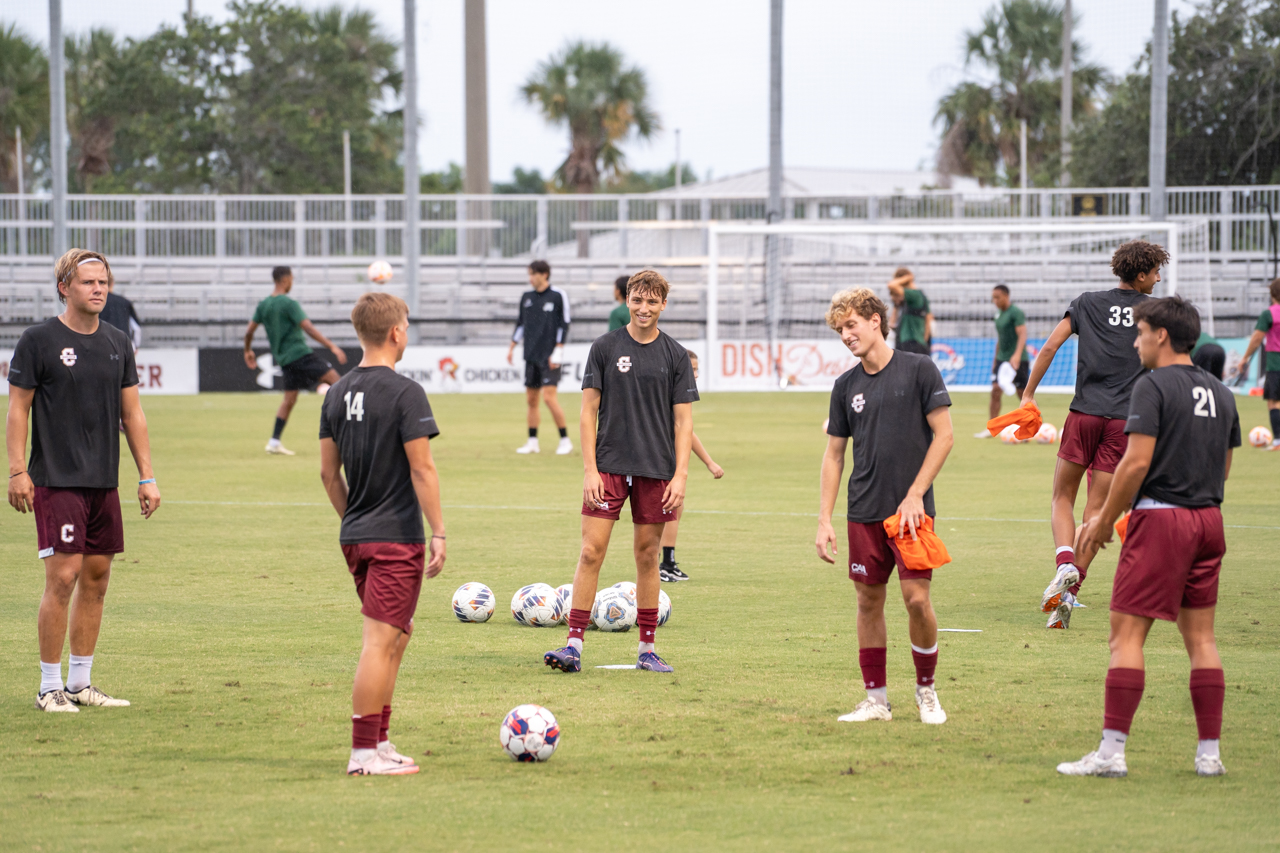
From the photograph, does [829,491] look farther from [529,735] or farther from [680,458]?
[529,735]

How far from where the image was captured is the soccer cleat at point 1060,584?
26.4ft

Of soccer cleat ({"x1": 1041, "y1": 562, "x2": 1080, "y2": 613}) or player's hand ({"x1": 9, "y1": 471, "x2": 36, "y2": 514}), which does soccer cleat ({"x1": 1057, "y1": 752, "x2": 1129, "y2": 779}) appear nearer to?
soccer cleat ({"x1": 1041, "y1": 562, "x2": 1080, "y2": 613})

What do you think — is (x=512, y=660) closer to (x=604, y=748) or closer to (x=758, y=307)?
(x=604, y=748)

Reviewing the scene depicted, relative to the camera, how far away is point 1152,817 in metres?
4.83

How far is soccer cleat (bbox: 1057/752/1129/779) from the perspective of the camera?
17.3ft

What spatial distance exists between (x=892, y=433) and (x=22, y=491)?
3812 mm

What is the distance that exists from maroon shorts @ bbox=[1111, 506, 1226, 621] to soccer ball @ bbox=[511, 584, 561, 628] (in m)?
3.85

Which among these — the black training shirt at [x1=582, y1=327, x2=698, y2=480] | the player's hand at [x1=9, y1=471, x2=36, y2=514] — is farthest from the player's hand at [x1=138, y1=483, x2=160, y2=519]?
the black training shirt at [x1=582, y1=327, x2=698, y2=480]

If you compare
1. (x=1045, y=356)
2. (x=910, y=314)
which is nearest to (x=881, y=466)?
(x=1045, y=356)

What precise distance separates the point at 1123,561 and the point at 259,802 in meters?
3.25

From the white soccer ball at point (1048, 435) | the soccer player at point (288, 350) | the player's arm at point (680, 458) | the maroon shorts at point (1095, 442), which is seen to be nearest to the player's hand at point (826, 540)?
the player's arm at point (680, 458)

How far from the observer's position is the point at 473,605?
8484 millimetres

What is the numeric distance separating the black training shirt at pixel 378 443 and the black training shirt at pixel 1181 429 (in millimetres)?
2611

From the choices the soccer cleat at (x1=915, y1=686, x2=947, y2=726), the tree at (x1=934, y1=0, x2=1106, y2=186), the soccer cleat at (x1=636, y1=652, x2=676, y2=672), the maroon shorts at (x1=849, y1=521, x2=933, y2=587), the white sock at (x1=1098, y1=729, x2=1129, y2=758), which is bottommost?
the soccer cleat at (x1=636, y1=652, x2=676, y2=672)
